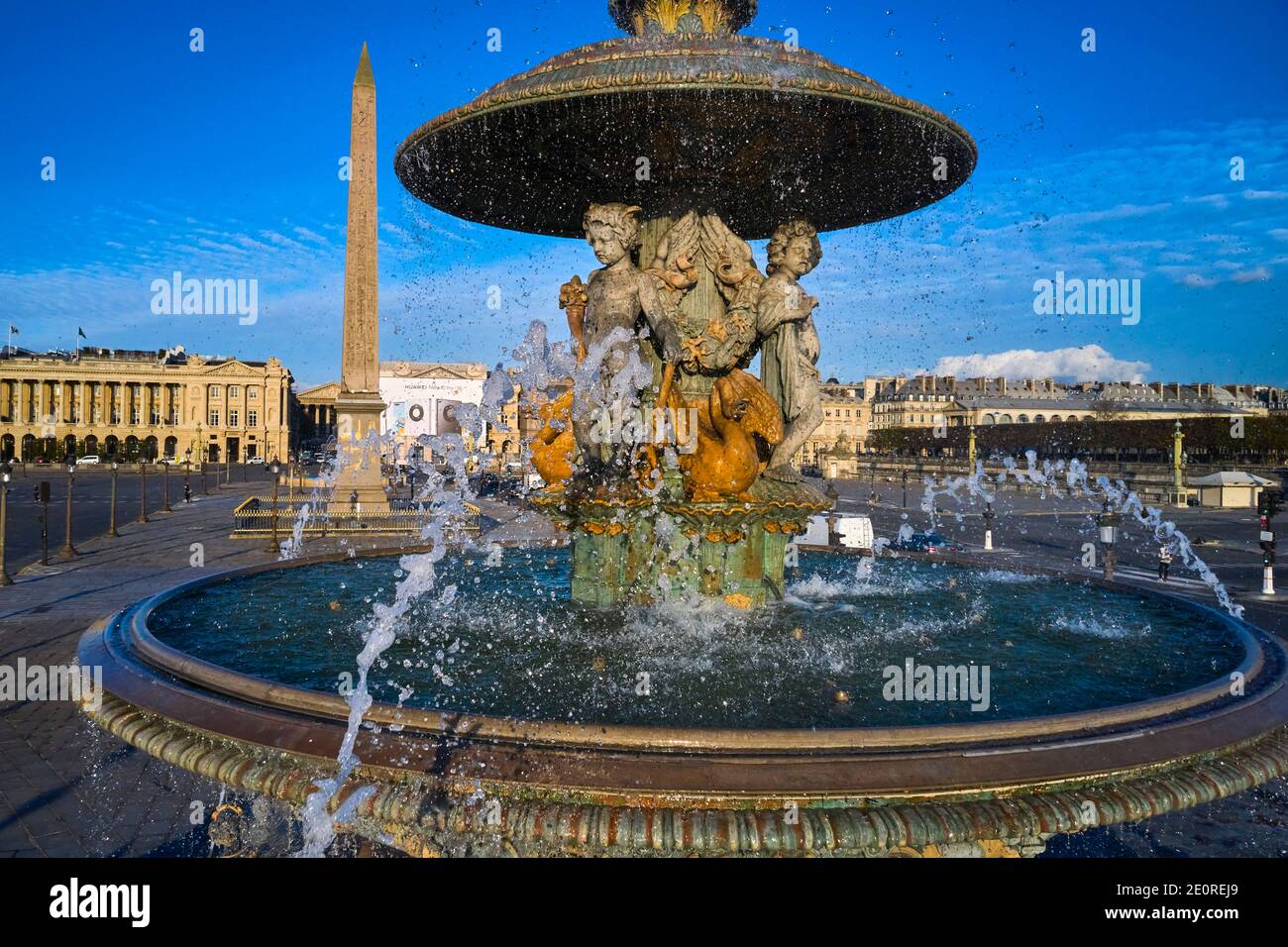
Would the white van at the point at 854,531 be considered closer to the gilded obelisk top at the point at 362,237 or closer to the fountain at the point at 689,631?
the fountain at the point at 689,631

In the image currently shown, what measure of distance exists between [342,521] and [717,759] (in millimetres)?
25717

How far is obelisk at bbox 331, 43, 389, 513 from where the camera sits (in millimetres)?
29172

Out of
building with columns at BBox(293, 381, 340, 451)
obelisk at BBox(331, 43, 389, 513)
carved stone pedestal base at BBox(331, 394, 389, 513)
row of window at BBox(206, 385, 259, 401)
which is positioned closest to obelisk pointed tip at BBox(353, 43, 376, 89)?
obelisk at BBox(331, 43, 389, 513)

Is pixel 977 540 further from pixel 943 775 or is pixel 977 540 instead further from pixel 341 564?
pixel 943 775

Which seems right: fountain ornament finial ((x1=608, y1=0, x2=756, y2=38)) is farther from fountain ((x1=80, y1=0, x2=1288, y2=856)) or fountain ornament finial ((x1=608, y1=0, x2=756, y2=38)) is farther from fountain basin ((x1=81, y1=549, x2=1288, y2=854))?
fountain basin ((x1=81, y1=549, x2=1288, y2=854))

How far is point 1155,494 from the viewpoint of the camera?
46.6 meters

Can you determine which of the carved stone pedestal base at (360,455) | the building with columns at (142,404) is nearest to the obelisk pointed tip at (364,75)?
the carved stone pedestal base at (360,455)

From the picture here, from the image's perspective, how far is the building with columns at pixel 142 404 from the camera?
11225 centimetres

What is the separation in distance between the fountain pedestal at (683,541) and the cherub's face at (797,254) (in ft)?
6.66

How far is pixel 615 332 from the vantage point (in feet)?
25.4

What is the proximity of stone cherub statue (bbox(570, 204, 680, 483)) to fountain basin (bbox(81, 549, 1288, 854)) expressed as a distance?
2664mm

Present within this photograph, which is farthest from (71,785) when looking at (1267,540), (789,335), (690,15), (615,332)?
(1267,540)
